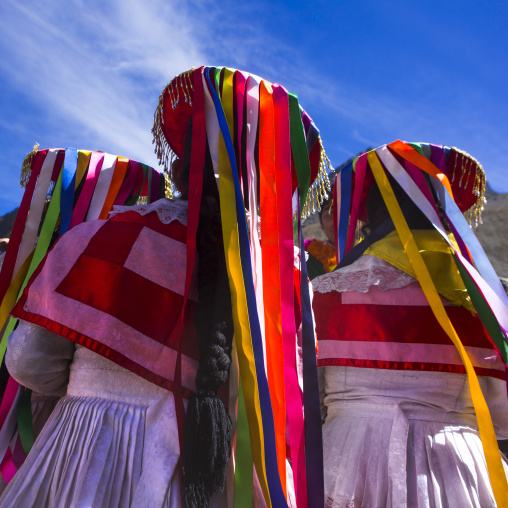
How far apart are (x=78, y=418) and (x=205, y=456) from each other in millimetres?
391

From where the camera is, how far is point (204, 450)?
1491 millimetres

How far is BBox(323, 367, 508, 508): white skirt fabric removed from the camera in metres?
2.09

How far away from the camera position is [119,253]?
5.43ft

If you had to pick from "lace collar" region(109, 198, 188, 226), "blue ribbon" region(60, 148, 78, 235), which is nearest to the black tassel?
"lace collar" region(109, 198, 188, 226)

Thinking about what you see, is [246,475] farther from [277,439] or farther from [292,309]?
[292,309]

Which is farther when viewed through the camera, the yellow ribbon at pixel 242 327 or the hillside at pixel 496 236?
the hillside at pixel 496 236

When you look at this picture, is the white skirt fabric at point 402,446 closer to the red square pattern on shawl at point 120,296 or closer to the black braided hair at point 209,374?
the black braided hair at point 209,374

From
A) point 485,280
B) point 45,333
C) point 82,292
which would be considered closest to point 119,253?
point 82,292

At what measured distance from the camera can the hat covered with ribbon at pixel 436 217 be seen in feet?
7.15

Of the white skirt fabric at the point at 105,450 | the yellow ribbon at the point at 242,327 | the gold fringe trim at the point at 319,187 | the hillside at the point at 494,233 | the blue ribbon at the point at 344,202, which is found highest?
the hillside at the point at 494,233

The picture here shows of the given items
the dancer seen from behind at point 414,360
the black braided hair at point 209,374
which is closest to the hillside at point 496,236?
the dancer seen from behind at point 414,360

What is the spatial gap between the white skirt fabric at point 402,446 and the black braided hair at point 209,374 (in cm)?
89

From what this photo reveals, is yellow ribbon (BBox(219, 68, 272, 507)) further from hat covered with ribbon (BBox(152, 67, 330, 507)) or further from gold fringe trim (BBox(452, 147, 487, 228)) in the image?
gold fringe trim (BBox(452, 147, 487, 228))

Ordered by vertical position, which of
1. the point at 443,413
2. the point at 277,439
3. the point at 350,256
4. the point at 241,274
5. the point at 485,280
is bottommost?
the point at 277,439
